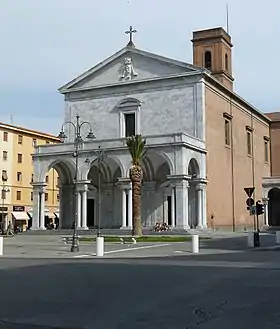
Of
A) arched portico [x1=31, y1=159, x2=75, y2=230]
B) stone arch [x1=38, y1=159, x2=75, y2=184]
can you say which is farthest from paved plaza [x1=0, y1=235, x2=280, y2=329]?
stone arch [x1=38, y1=159, x2=75, y2=184]

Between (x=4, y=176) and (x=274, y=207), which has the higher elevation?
(x=4, y=176)

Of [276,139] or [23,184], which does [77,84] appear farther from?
[276,139]

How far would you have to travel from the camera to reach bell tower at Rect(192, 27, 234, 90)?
203 feet

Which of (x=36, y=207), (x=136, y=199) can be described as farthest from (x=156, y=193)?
(x=136, y=199)

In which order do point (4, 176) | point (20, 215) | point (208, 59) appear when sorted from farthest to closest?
point (20, 215) < point (4, 176) < point (208, 59)

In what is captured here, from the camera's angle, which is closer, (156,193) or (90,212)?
(156,193)

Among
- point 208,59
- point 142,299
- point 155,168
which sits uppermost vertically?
point 208,59

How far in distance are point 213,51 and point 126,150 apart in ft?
66.0

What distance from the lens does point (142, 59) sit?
54156 mm

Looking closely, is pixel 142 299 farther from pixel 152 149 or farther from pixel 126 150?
pixel 126 150

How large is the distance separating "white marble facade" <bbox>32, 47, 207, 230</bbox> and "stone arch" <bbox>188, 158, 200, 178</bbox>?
0.30ft

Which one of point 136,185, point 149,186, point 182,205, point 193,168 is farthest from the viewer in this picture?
point 149,186

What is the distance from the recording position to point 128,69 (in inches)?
2151

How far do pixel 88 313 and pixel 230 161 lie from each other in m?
49.3
